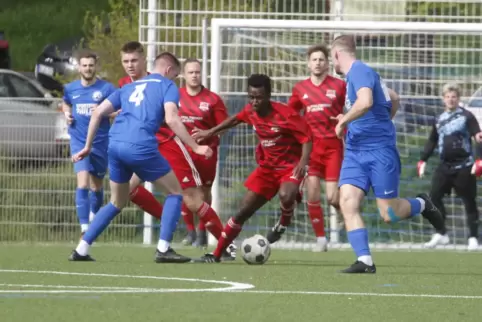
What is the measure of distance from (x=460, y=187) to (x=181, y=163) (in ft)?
10.6

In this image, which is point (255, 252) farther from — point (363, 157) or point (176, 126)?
point (363, 157)

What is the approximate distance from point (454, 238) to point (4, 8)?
1930 cm

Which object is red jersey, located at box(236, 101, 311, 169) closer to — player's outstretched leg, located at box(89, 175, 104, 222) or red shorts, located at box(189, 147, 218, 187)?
red shorts, located at box(189, 147, 218, 187)

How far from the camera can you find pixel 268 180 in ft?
44.5

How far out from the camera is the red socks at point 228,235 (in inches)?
522

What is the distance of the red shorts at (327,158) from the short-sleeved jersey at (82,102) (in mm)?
2285

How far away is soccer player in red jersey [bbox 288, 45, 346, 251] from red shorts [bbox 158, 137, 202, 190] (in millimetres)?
1244

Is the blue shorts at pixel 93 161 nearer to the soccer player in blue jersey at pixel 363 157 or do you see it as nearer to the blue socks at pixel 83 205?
the blue socks at pixel 83 205

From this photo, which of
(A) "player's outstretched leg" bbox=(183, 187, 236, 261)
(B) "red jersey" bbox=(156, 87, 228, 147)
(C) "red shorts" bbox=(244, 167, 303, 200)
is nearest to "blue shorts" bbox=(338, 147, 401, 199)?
(C) "red shorts" bbox=(244, 167, 303, 200)

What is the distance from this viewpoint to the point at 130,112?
12703mm

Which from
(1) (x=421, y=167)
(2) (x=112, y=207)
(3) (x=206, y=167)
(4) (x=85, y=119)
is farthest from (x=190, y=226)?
(2) (x=112, y=207)

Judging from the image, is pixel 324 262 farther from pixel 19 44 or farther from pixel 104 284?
pixel 19 44

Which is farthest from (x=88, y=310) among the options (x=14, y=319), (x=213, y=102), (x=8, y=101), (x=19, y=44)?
(x=19, y=44)

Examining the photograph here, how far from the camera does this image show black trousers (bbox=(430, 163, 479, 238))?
1641cm
